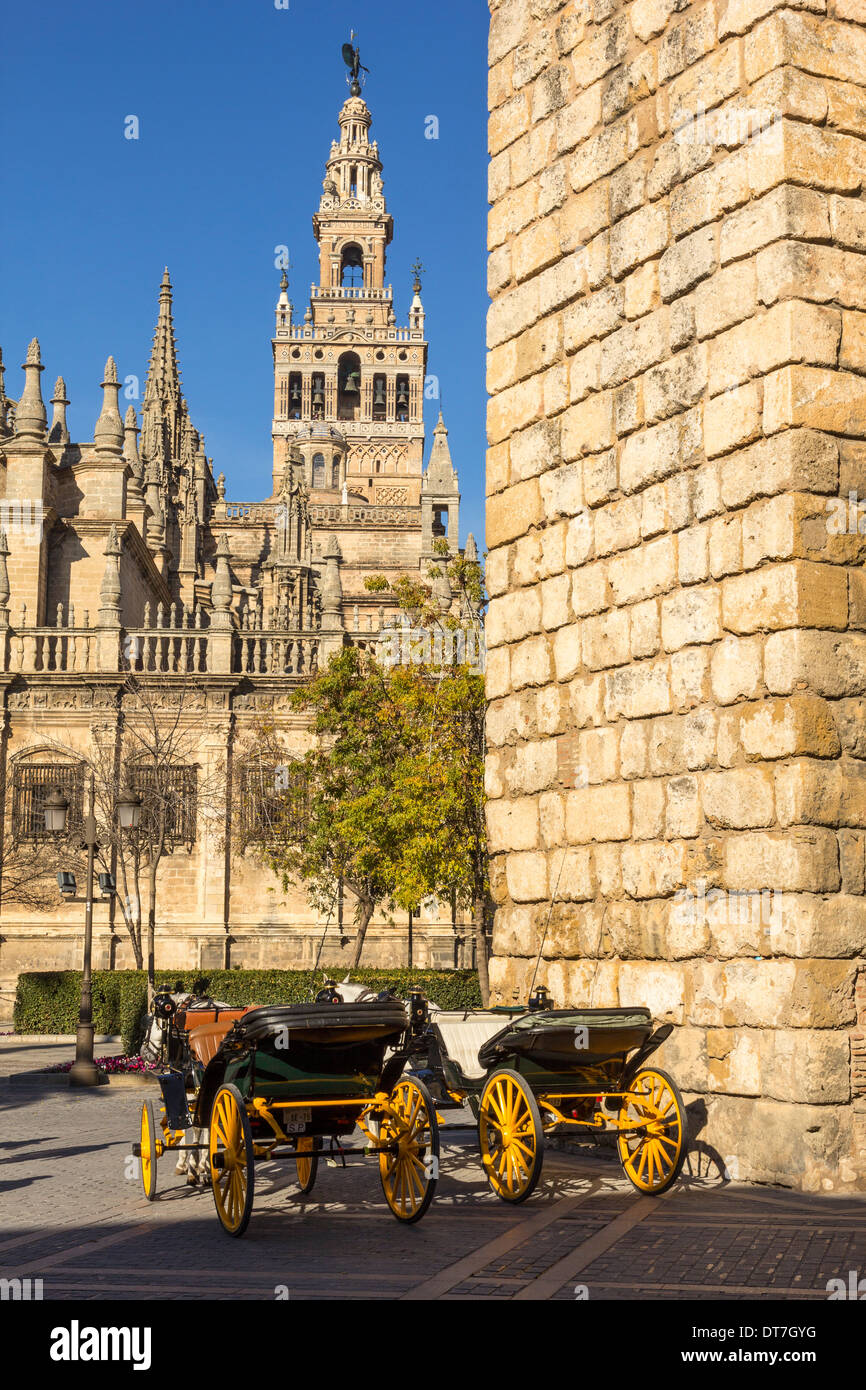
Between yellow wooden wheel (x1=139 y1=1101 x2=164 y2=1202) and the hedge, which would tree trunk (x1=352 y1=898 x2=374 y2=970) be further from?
yellow wooden wheel (x1=139 y1=1101 x2=164 y2=1202)

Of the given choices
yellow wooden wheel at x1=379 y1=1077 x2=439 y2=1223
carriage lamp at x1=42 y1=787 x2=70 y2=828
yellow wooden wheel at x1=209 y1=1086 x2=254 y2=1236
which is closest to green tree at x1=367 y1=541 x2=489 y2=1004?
carriage lamp at x1=42 y1=787 x2=70 y2=828

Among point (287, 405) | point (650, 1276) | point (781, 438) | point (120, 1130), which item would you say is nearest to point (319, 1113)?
point (650, 1276)

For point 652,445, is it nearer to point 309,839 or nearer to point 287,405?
point 309,839

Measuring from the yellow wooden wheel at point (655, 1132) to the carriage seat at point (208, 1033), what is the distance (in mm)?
2676

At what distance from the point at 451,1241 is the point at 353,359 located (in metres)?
88.0

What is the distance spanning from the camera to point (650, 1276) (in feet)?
17.9

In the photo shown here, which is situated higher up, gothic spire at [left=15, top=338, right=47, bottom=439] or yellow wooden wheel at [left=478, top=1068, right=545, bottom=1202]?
gothic spire at [left=15, top=338, right=47, bottom=439]

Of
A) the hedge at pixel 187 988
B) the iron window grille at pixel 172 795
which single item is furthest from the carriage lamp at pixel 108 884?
the iron window grille at pixel 172 795

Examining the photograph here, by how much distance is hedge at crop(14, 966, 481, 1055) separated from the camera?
72.5ft

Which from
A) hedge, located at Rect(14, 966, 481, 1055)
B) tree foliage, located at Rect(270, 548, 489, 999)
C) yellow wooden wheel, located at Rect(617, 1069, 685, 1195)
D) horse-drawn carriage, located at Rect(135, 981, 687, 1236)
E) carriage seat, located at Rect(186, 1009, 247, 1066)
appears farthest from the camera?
hedge, located at Rect(14, 966, 481, 1055)

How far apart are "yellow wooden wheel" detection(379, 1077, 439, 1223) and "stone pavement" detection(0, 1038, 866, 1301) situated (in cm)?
15

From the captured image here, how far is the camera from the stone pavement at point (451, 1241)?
17.7 feet

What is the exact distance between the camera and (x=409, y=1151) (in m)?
6.85

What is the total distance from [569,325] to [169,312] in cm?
4493
